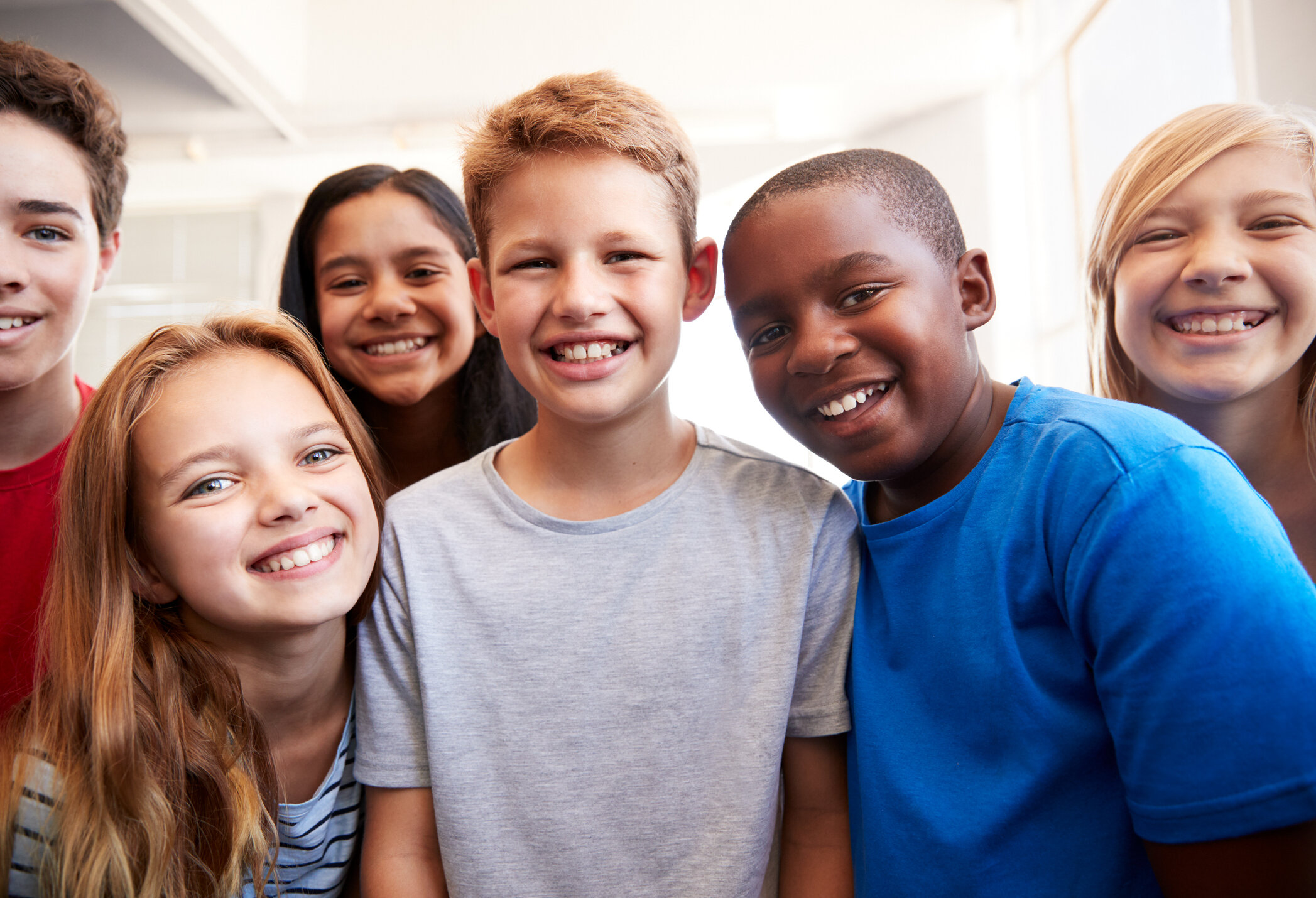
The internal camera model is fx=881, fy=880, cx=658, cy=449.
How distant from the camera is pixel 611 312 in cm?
→ 112

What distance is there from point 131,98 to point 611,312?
4008 millimetres

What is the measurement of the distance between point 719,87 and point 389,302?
276cm

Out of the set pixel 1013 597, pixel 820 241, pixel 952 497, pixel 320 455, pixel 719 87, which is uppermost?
pixel 719 87

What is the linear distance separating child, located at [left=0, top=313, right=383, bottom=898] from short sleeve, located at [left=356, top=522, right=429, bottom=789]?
0.04m

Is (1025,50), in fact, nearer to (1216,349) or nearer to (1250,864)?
(1216,349)

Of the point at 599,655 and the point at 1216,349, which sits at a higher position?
the point at 1216,349

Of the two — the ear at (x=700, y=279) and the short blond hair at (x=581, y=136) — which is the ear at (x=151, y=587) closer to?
the short blond hair at (x=581, y=136)

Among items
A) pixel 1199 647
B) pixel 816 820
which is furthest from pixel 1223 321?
pixel 816 820

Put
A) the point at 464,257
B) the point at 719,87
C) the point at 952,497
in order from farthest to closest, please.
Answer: the point at 719,87 < the point at 464,257 < the point at 952,497

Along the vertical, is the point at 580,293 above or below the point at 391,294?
below

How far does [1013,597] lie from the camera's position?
0.95 metres

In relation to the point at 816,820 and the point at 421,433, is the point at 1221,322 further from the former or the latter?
the point at 421,433

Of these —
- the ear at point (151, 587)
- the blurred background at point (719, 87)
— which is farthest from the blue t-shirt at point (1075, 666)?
the blurred background at point (719, 87)

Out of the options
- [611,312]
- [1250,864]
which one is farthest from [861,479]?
[1250,864]
